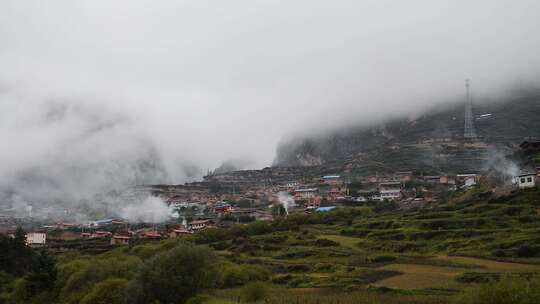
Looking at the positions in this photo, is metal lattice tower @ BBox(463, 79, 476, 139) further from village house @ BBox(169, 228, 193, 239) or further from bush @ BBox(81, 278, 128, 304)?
bush @ BBox(81, 278, 128, 304)

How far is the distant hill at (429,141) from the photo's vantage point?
9925 cm

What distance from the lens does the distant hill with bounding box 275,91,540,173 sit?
99.2m

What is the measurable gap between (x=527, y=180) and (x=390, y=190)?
35.1 m

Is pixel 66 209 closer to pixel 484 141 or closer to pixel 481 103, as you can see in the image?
pixel 484 141

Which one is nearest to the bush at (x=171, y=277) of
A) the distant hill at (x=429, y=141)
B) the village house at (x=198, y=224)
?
the village house at (x=198, y=224)

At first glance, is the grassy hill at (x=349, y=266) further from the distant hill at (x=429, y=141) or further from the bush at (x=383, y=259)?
the distant hill at (x=429, y=141)

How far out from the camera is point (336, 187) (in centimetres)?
9619

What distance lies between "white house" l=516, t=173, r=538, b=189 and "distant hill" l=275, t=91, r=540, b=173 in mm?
41486

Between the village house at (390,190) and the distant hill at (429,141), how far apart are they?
1153 cm

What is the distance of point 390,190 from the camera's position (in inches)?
3243

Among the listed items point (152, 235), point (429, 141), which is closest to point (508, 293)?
point (152, 235)

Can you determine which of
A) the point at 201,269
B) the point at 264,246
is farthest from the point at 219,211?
the point at 201,269

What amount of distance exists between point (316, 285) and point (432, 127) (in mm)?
106130

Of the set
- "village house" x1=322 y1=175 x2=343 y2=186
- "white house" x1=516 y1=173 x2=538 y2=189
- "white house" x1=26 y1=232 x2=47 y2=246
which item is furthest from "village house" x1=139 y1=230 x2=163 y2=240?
"white house" x1=516 y1=173 x2=538 y2=189
